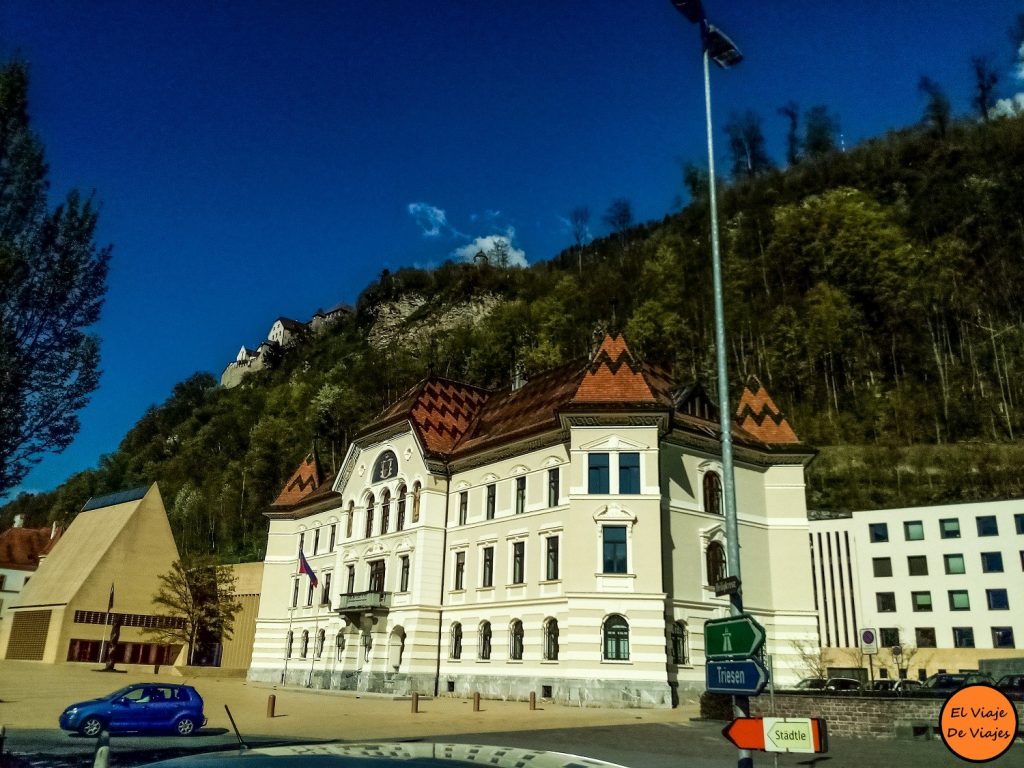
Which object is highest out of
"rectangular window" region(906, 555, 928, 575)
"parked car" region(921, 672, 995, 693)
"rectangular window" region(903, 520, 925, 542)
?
"rectangular window" region(903, 520, 925, 542)

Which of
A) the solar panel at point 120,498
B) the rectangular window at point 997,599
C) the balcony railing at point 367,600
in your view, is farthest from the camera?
the solar panel at point 120,498

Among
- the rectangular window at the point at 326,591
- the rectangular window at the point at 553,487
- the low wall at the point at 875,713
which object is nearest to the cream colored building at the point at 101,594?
the rectangular window at the point at 326,591

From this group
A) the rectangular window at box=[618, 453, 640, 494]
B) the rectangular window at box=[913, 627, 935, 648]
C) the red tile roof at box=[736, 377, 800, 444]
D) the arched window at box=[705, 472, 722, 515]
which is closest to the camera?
the rectangular window at box=[618, 453, 640, 494]

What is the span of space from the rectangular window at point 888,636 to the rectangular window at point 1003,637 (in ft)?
16.9

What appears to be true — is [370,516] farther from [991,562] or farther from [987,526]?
[991,562]

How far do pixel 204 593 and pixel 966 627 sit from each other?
4883 centimetres

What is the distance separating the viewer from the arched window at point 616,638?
30594 millimetres

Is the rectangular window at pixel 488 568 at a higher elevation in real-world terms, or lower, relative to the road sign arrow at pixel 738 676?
higher

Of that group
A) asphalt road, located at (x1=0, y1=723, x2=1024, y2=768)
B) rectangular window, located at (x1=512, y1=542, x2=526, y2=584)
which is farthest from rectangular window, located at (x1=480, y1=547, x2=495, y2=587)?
asphalt road, located at (x1=0, y1=723, x2=1024, y2=768)

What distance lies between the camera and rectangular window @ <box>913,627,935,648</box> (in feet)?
157

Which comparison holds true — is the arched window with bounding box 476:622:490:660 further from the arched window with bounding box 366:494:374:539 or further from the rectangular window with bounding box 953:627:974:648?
the rectangular window with bounding box 953:627:974:648

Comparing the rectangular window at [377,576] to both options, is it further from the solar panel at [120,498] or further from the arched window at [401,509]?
the solar panel at [120,498]

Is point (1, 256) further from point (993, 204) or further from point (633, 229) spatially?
point (633, 229)

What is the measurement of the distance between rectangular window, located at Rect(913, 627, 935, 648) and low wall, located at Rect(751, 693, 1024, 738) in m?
32.5
